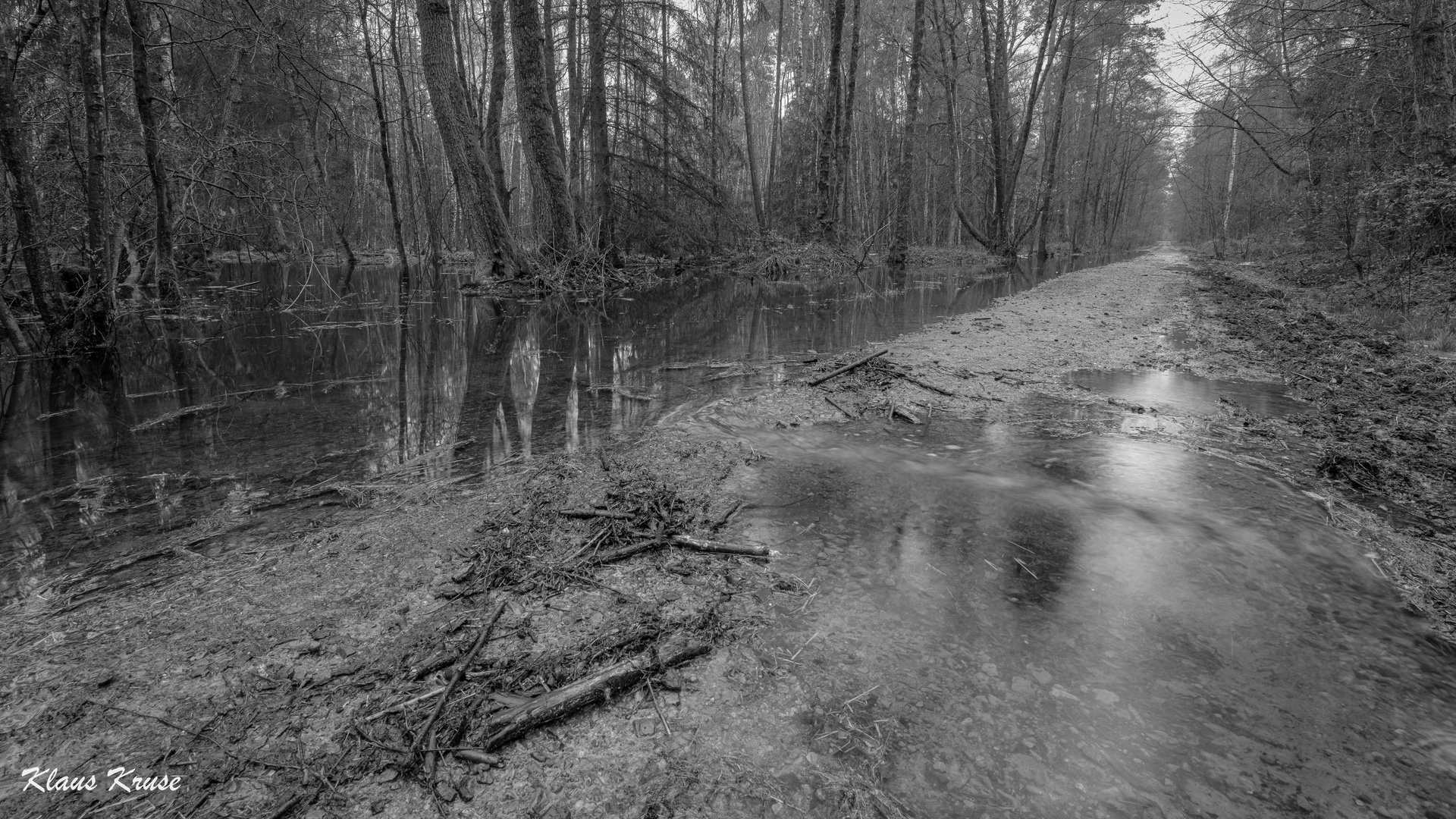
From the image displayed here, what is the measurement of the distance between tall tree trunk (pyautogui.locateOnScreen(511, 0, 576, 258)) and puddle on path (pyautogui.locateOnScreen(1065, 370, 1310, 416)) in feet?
29.5

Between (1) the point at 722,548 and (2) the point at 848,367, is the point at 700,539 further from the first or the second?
(2) the point at 848,367

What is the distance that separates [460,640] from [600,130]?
1284cm

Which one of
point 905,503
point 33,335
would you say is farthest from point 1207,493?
point 33,335

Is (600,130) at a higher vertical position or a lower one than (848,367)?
higher

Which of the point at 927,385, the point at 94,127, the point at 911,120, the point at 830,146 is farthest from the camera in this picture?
the point at 830,146

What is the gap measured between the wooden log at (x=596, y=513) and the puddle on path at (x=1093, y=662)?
54cm

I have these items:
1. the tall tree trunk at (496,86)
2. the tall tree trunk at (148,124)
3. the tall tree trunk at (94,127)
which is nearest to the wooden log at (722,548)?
the tall tree trunk at (94,127)

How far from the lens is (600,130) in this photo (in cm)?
1262

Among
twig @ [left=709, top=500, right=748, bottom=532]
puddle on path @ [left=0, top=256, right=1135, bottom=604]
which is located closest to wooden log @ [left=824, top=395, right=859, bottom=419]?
puddle on path @ [left=0, top=256, right=1135, bottom=604]

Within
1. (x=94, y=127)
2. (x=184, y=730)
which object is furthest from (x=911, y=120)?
(x=184, y=730)

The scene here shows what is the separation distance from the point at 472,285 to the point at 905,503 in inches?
411

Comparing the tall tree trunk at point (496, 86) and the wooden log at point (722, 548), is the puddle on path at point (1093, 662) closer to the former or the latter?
the wooden log at point (722, 548)

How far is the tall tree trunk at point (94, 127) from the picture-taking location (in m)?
5.73

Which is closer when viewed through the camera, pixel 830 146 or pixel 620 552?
pixel 620 552
